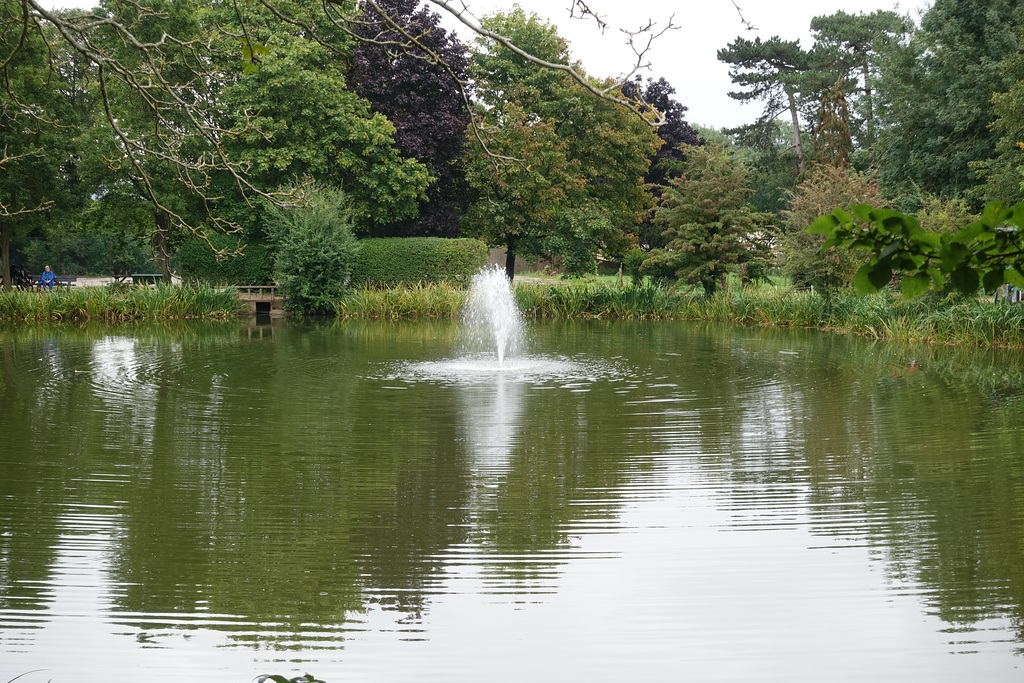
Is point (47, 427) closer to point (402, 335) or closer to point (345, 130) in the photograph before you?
point (402, 335)

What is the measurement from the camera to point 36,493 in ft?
21.5

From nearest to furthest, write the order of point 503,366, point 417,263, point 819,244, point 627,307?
1. point 503,366
2. point 819,244
3. point 627,307
4. point 417,263

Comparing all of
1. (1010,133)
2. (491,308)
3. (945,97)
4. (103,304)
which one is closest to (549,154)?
(491,308)

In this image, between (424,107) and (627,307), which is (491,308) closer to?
(627,307)

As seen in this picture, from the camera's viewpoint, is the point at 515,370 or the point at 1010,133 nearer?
the point at 515,370

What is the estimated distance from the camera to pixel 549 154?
97.1 ft

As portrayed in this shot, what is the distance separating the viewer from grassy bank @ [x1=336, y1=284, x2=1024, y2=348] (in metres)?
16.8

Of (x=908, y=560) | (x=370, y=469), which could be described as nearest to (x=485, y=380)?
(x=370, y=469)

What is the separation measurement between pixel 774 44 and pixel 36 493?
40509 mm

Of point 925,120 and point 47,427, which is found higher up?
point 925,120

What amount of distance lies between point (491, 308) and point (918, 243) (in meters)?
24.3

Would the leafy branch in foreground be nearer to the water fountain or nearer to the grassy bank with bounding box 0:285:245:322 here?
the water fountain

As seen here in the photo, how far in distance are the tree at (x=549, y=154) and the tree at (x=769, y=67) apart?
37.9ft

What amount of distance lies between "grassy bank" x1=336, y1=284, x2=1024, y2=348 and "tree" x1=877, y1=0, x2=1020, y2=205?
6.27 meters
